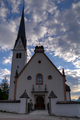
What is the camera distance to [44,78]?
70.7ft

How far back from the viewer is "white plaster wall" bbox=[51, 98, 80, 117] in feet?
36.6

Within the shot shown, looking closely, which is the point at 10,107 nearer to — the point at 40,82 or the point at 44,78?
the point at 40,82

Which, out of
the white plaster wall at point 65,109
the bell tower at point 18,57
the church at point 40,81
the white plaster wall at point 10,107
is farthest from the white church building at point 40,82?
the bell tower at point 18,57

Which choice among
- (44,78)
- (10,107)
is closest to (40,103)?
(44,78)

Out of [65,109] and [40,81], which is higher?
[40,81]

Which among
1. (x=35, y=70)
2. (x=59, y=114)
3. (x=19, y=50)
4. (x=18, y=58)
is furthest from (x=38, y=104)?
(x=19, y=50)

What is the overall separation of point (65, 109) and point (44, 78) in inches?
406

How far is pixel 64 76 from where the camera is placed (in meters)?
21.2

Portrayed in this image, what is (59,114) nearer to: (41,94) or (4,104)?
(4,104)

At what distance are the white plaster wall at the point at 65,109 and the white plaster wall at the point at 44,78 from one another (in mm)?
8470

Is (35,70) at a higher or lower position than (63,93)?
higher

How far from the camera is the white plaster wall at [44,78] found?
20703 mm

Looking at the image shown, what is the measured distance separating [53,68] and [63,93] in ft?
16.5

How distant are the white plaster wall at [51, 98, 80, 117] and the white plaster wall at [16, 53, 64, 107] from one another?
8470 millimetres
